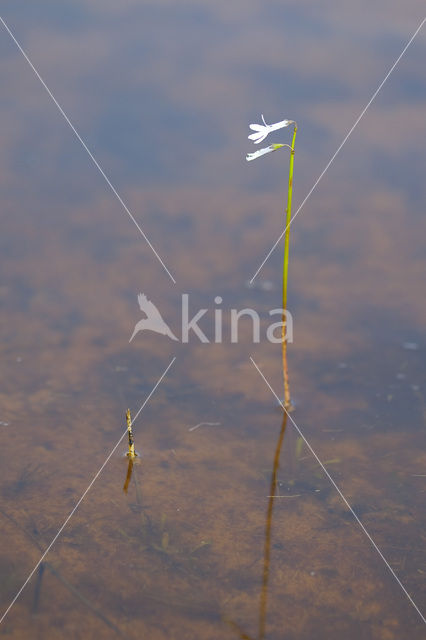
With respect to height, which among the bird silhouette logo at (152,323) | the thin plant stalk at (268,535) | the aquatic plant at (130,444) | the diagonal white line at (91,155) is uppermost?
the diagonal white line at (91,155)

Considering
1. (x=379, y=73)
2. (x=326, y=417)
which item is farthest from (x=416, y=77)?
(x=326, y=417)

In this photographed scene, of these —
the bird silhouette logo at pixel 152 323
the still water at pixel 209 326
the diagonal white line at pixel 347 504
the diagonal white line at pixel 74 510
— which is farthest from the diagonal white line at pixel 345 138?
the diagonal white line at pixel 74 510

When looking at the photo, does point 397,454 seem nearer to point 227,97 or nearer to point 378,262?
point 378,262

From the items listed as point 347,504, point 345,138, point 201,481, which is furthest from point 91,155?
point 347,504

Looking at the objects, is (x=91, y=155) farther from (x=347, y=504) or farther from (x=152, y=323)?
(x=347, y=504)

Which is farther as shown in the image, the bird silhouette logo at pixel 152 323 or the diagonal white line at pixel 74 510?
the bird silhouette logo at pixel 152 323

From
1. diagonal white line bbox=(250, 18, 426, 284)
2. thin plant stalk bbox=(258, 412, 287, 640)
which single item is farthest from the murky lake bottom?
diagonal white line bbox=(250, 18, 426, 284)

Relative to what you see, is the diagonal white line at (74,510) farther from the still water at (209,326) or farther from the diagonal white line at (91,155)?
the diagonal white line at (91,155)
